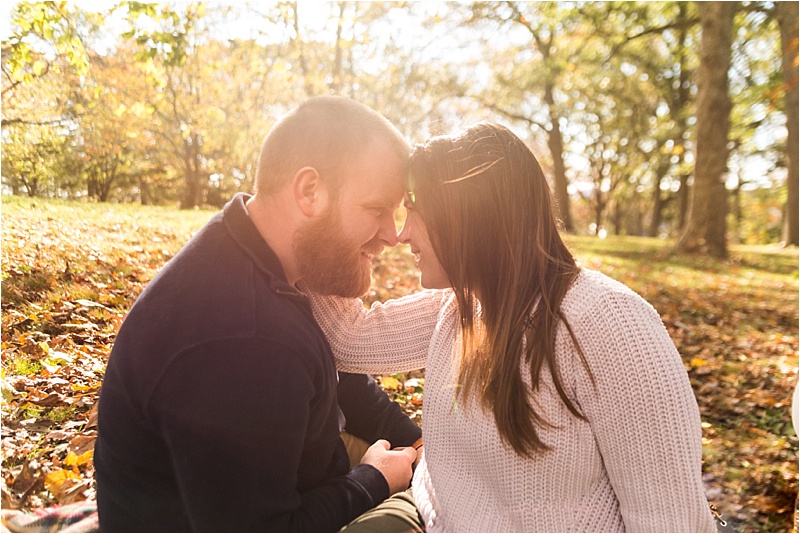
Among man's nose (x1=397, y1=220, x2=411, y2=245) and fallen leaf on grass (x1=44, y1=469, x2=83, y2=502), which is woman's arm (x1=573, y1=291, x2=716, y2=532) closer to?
man's nose (x1=397, y1=220, x2=411, y2=245)

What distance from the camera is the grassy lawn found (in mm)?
2451

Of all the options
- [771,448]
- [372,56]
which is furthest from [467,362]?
[372,56]

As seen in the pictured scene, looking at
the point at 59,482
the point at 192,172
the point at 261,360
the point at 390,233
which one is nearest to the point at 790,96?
the point at 192,172

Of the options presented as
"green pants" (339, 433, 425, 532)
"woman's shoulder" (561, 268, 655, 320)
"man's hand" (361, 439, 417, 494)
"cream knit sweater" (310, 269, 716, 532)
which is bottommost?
"green pants" (339, 433, 425, 532)

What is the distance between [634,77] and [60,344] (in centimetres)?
1241

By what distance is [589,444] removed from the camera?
1685mm

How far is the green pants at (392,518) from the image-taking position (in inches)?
72.7

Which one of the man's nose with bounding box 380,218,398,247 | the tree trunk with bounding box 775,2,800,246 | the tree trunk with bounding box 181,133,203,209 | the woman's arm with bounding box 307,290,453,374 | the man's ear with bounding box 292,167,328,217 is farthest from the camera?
the tree trunk with bounding box 775,2,800,246

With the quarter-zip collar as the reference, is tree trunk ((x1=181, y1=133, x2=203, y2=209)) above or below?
above

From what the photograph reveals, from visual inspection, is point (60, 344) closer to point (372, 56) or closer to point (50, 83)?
point (50, 83)

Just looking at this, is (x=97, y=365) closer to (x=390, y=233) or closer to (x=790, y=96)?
(x=390, y=233)

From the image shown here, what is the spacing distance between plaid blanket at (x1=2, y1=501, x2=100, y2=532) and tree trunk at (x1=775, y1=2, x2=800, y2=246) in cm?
697

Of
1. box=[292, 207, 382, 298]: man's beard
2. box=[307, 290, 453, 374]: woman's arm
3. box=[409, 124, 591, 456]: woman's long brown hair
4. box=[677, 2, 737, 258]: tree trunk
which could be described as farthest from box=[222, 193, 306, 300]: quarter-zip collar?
box=[677, 2, 737, 258]: tree trunk

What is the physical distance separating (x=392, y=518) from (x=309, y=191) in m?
1.07
